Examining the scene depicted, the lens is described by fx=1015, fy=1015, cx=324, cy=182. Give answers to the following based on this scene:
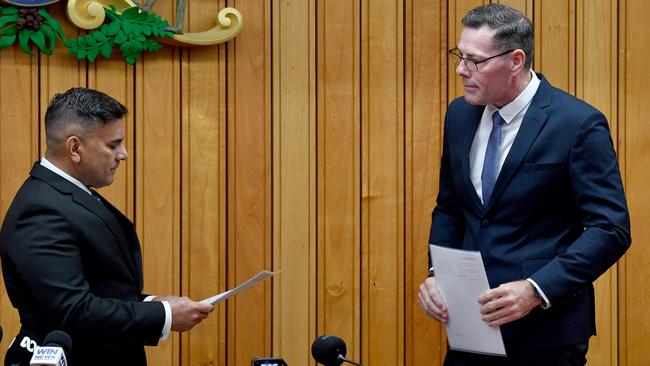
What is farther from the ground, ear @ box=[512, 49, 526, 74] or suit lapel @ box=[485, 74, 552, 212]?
ear @ box=[512, 49, 526, 74]

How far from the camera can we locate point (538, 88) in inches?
122

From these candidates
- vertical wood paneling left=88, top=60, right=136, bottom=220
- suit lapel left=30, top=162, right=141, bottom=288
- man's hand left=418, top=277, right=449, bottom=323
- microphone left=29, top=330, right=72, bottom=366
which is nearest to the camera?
microphone left=29, top=330, right=72, bottom=366

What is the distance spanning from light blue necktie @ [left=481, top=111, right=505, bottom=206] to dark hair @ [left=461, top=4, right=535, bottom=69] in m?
0.22

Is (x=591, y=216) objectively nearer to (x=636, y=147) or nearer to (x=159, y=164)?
(x=636, y=147)

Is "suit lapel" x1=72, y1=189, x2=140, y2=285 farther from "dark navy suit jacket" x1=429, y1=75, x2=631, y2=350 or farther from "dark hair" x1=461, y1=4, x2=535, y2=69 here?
"dark hair" x1=461, y1=4, x2=535, y2=69

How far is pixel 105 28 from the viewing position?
394cm

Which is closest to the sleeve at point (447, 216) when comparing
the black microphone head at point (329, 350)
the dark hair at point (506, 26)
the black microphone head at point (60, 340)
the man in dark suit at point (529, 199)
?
the man in dark suit at point (529, 199)

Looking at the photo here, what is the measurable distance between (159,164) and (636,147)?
205cm

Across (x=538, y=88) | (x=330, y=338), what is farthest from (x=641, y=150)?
(x=330, y=338)

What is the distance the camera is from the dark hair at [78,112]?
2869 mm

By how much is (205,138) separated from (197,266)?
0.52 metres

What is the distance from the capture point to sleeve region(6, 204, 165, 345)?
8.64 feet

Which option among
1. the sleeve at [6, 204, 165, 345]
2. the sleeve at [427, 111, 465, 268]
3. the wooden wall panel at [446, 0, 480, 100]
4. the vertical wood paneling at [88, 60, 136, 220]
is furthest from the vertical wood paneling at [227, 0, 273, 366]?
the sleeve at [6, 204, 165, 345]

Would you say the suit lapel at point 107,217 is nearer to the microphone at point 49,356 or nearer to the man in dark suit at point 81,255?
the man in dark suit at point 81,255
